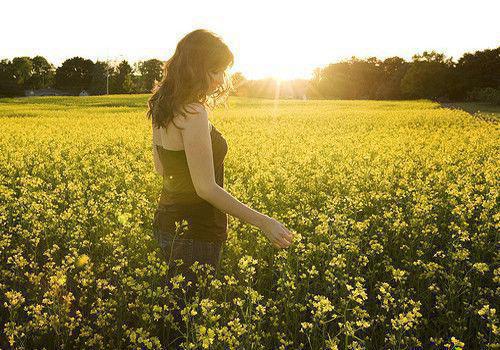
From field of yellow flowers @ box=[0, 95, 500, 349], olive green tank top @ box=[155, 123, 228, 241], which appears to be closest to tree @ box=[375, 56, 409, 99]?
field of yellow flowers @ box=[0, 95, 500, 349]

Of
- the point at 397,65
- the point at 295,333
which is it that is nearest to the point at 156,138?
the point at 295,333

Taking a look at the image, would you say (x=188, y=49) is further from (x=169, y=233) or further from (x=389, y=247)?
(x=389, y=247)

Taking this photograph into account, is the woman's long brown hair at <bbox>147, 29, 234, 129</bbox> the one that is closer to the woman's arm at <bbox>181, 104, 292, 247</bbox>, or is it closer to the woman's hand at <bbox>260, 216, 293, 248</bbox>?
the woman's arm at <bbox>181, 104, 292, 247</bbox>

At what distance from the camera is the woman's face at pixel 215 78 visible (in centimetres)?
324

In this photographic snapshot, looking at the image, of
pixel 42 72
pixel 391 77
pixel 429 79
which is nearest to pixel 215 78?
pixel 429 79

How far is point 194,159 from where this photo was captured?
2996 mm

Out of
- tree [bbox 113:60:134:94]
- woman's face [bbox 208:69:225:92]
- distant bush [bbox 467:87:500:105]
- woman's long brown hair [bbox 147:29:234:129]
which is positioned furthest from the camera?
tree [bbox 113:60:134:94]

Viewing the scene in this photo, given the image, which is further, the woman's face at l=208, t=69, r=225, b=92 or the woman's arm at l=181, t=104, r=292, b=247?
the woman's face at l=208, t=69, r=225, b=92

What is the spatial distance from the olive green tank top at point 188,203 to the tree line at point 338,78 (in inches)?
2946

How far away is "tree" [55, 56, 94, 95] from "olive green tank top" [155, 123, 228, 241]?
101594 mm

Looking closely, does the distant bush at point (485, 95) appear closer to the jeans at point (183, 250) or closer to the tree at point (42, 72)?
the jeans at point (183, 250)

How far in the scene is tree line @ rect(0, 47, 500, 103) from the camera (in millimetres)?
79938

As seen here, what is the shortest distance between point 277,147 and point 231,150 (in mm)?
1314

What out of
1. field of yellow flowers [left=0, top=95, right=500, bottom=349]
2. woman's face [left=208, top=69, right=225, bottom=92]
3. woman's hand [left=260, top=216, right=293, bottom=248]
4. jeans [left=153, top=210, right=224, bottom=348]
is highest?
woman's face [left=208, top=69, right=225, bottom=92]
